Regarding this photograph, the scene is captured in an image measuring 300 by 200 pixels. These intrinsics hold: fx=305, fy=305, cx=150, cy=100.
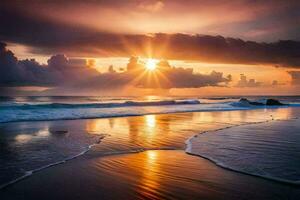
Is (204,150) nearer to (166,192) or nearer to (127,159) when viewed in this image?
(127,159)

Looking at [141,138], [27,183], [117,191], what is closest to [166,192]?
[117,191]

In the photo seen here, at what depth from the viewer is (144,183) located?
6.44m

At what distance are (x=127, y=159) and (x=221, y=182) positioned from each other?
311 cm

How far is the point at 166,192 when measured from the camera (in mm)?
5848

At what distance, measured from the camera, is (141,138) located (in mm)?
12695

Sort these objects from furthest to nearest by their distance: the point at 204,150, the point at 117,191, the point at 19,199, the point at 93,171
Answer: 1. the point at 204,150
2. the point at 93,171
3. the point at 117,191
4. the point at 19,199

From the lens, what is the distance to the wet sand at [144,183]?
5688mm

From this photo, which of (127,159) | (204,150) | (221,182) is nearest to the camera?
(221,182)

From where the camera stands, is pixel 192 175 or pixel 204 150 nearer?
pixel 192 175

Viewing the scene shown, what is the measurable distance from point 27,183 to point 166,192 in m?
2.98

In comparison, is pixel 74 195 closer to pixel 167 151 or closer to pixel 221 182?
pixel 221 182

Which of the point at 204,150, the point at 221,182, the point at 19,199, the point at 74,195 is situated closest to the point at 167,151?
the point at 204,150

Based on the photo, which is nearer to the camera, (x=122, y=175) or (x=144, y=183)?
(x=144, y=183)

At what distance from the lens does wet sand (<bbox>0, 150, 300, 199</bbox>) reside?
18.7 ft
